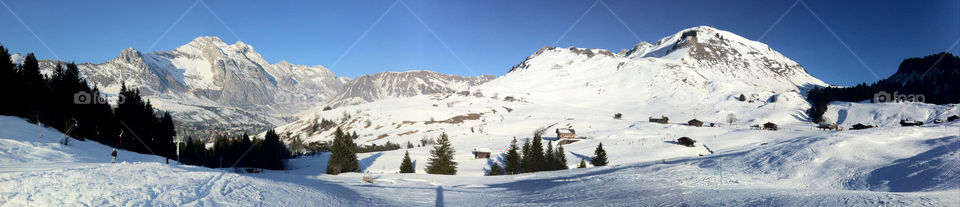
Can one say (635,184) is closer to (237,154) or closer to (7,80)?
(7,80)

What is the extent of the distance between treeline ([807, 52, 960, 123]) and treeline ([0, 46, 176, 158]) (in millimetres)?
174269

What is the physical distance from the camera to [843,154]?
21.3m

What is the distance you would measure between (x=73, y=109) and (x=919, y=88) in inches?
9010

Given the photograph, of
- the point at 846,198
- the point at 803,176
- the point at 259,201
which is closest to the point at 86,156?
the point at 259,201

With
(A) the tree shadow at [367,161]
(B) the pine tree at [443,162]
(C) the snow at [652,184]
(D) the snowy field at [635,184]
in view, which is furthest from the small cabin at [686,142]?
(A) the tree shadow at [367,161]

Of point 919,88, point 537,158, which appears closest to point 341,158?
point 537,158

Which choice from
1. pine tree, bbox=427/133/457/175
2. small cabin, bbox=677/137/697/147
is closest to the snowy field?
pine tree, bbox=427/133/457/175

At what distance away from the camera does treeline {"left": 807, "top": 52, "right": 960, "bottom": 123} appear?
138375 mm

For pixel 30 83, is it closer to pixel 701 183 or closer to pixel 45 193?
pixel 45 193

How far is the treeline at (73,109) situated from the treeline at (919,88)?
174269 millimetres

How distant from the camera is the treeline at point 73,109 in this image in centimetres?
3831

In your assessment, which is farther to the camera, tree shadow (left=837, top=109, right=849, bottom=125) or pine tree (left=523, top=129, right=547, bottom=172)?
tree shadow (left=837, top=109, right=849, bottom=125)

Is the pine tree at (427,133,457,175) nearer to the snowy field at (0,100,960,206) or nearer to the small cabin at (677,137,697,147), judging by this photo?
the snowy field at (0,100,960,206)

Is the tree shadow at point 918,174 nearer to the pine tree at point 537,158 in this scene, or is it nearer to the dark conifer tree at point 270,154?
A: the pine tree at point 537,158
